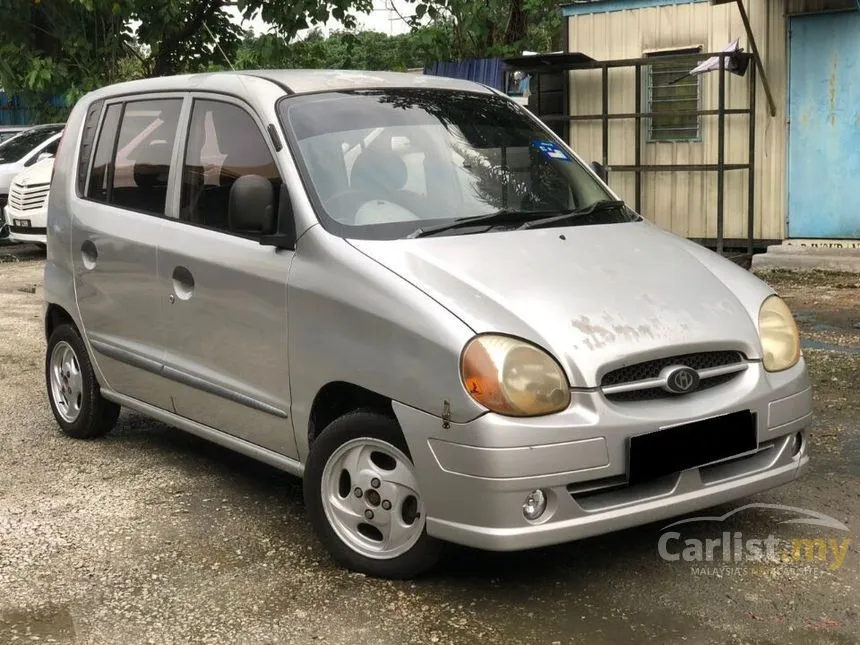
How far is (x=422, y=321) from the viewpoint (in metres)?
3.68

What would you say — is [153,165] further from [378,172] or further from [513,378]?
[513,378]

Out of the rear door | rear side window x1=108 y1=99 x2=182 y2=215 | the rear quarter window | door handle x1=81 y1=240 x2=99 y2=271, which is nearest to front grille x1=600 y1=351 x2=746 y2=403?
the rear door

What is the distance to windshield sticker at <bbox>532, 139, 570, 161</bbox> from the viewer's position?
16.5ft

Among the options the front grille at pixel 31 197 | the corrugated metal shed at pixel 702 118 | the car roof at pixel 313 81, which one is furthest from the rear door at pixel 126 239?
the front grille at pixel 31 197

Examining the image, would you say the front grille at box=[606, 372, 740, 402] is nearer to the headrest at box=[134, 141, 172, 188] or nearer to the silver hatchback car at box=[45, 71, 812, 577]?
the silver hatchback car at box=[45, 71, 812, 577]

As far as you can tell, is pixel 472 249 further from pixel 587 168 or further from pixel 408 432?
pixel 587 168

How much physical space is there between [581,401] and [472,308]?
457 mm

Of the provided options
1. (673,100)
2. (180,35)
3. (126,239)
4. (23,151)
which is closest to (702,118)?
(673,100)

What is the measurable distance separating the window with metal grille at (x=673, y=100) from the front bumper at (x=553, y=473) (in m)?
9.38

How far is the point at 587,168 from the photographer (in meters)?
5.13

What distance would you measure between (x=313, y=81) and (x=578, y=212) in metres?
1.25

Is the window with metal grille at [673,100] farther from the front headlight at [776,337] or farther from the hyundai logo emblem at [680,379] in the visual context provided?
the hyundai logo emblem at [680,379]

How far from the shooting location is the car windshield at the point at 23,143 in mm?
16781

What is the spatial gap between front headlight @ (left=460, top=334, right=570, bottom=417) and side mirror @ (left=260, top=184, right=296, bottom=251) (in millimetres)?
1041
